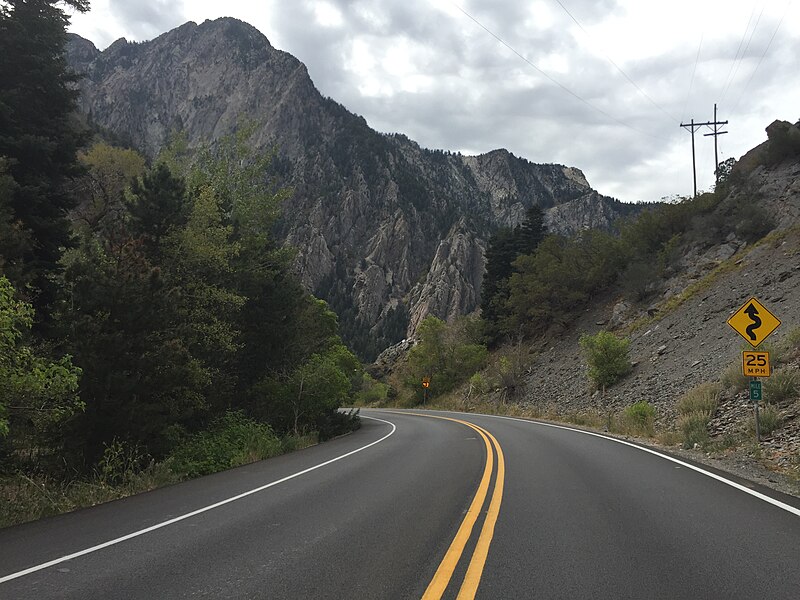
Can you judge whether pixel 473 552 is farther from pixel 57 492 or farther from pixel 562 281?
pixel 562 281

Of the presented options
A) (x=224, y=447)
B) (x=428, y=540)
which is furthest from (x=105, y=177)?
(x=428, y=540)

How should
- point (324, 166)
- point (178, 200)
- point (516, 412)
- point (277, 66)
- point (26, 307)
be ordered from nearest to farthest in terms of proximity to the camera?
point (26, 307)
point (178, 200)
point (516, 412)
point (324, 166)
point (277, 66)

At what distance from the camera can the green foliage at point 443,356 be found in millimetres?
56281

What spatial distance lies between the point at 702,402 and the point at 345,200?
507ft

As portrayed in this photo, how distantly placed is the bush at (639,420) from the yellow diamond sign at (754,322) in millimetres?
6653

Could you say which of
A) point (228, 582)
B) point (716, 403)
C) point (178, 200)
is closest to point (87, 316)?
point (178, 200)

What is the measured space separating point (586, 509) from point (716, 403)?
10.7 metres

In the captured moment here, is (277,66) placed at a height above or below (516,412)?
above

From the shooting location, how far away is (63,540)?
20.1 ft

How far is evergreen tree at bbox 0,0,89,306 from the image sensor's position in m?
17.0

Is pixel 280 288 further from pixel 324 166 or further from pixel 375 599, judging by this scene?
pixel 324 166

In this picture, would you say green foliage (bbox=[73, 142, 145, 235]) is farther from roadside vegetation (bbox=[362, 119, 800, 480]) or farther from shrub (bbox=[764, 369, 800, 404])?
shrub (bbox=[764, 369, 800, 404])

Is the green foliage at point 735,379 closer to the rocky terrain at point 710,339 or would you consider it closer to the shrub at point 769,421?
the rocky terrain at point 710,339

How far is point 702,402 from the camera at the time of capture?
15.8m
